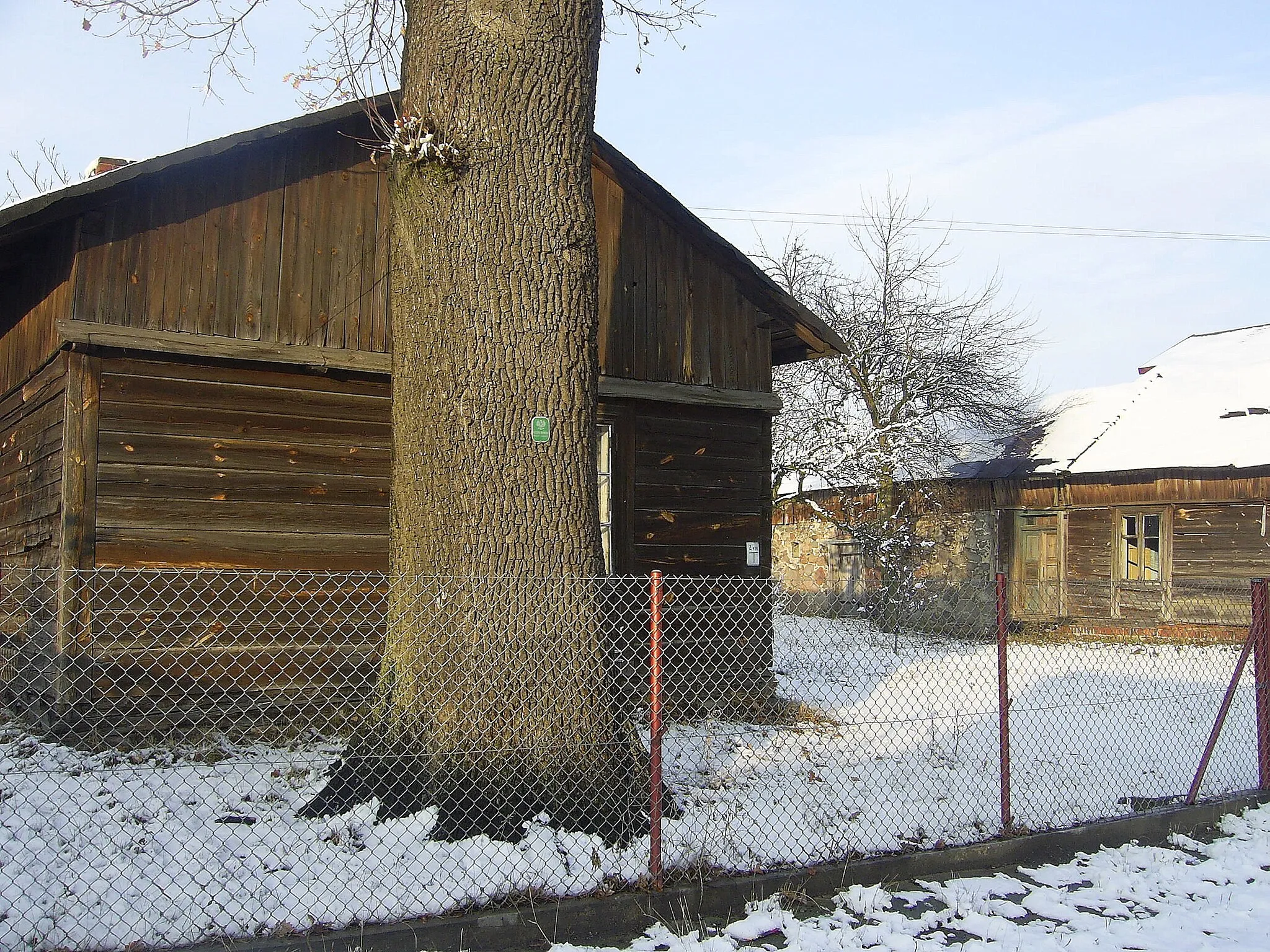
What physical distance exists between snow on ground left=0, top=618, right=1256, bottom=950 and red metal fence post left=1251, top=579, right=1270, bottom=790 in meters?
0.32

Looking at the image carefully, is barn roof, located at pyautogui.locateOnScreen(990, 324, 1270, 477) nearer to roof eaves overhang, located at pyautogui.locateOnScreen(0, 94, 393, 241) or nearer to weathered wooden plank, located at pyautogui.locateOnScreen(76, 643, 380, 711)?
weathered wooden plank, located at pyautogui.locateOnScreen(76, 643, 380, 711)

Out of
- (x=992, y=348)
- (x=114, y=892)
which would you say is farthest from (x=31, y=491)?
(x=992, y=348)

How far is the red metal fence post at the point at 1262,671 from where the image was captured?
6656 mm

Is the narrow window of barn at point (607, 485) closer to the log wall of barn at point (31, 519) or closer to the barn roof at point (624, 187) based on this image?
the barn roof at point (624, 187)

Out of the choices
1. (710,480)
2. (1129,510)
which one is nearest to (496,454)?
(710,480)

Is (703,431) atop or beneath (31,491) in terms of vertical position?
atop

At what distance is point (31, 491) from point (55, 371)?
4.14 feet

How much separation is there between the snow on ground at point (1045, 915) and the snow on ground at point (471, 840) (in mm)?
353

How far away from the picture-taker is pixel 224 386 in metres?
8.06

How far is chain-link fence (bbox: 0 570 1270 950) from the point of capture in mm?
4414

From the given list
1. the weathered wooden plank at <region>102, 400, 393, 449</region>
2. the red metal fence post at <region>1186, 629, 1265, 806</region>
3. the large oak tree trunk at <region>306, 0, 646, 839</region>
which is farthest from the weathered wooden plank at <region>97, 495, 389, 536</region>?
the red metal fence post at <region>1186, 629, 1265, 806</region>

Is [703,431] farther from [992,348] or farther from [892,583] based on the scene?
[992,348]

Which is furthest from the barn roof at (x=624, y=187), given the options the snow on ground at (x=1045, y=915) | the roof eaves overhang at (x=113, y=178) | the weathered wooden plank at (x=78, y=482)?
the snow on ground at (x=1045, y=915)

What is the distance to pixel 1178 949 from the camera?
14.3ft
